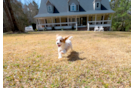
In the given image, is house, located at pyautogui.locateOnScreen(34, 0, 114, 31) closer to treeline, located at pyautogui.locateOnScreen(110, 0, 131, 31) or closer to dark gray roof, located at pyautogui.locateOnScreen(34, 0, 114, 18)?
dark gray roof, located at pyautogui.locateOnScreen(34, 0, 114, 18)

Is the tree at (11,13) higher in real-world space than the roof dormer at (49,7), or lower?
lower

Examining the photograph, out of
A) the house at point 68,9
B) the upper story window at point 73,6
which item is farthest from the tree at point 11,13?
the upper story window at point 73,6

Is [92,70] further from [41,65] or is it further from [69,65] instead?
[41,65]

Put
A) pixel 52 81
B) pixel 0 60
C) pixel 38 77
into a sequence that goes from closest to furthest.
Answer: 1. pixel 52 81
2. pixel 38 77
3. pixel 0 60

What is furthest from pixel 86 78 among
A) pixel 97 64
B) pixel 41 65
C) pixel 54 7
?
pixel 54 7

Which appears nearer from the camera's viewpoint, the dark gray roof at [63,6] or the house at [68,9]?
the house at [68,9]

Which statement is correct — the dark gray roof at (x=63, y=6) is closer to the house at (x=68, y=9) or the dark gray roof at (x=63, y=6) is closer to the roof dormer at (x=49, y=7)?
the house at (x=68, y=9)

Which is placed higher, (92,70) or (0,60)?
(0,60)

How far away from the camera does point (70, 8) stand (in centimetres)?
2069

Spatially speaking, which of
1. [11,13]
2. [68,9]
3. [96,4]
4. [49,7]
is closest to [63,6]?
[68,9]

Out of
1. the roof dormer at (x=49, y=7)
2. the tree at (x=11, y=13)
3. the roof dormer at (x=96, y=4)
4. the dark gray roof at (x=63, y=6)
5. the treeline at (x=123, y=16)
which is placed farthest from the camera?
the treeline at (x=123, y=16)

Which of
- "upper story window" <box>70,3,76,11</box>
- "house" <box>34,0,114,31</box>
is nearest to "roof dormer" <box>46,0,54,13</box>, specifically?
"house" <box>34,0,114,31</box>

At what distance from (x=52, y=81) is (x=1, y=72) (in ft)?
5.74

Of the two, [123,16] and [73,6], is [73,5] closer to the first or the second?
[73,6]
